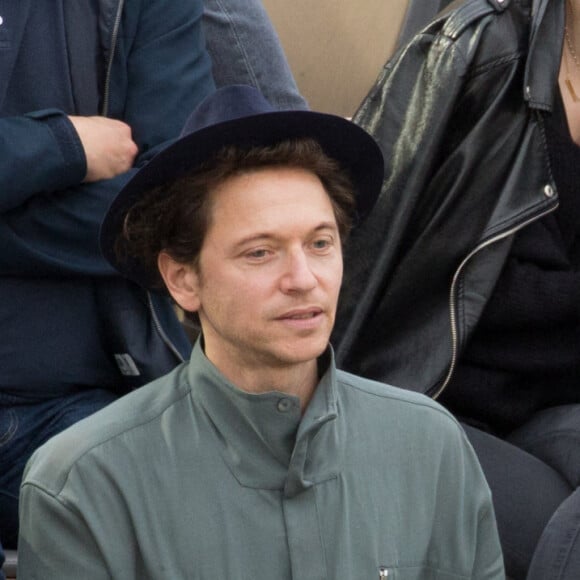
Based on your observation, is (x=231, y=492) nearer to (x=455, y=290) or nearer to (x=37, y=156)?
(x=37, y=156)

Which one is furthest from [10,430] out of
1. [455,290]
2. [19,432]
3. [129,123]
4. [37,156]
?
[455,290]

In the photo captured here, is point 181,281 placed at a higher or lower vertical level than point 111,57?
lower

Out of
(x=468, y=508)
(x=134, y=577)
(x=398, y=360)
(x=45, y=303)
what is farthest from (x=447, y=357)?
(x=134, y=577)

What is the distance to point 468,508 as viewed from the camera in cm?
255

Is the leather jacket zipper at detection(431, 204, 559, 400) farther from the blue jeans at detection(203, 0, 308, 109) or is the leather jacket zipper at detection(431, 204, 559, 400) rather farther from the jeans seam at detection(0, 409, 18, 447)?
the jeans seam at detection(0, 409, 18, 447)

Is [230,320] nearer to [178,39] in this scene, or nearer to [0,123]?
[0,123]

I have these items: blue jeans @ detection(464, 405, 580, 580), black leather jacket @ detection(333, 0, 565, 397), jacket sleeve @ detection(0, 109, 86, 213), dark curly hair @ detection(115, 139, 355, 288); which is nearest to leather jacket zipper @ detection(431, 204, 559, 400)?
black leather jacket @ detection(333, 0, 565, 397)

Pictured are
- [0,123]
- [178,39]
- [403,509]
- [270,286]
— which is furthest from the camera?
[178,39]

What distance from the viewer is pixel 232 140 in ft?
7.66

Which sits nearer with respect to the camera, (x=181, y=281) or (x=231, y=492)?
(x=231, y=492)

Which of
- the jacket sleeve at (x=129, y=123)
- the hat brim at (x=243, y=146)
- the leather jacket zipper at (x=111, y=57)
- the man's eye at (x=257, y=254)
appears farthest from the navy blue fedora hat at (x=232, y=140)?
the leather jacket zipper at (x=111, y=57)

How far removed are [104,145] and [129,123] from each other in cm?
16

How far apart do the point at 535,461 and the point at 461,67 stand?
87cm

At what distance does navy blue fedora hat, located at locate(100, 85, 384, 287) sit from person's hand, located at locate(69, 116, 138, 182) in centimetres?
34
